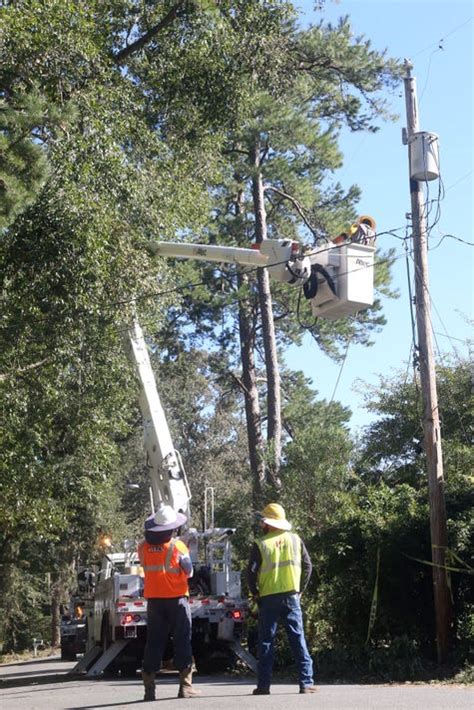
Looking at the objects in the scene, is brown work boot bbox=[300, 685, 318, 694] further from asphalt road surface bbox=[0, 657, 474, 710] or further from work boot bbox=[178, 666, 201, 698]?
work boot bbox=[178, 666, 201, 698]

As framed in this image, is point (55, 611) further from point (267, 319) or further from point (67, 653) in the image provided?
point (267, 319)

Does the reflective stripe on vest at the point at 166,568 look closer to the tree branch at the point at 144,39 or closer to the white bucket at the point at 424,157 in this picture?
the white bucket at the point at 424,157

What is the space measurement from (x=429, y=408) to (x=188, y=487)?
14.2 feet

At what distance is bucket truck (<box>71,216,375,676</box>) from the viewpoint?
13.8 metres

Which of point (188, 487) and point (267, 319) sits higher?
point (267, 319)

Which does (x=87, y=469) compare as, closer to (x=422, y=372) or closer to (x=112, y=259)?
(x=112, y=259)

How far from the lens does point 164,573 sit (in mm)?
10547

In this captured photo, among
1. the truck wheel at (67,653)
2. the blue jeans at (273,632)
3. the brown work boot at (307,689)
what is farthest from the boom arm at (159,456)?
the truck wheel at (67,653)

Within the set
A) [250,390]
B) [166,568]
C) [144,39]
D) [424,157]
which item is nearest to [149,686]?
[166,568]

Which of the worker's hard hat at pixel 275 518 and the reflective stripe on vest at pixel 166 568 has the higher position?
the worker's hard hat at pixel 275 518

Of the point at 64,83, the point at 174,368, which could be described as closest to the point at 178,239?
the point at 64,83

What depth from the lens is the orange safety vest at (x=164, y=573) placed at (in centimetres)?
1053

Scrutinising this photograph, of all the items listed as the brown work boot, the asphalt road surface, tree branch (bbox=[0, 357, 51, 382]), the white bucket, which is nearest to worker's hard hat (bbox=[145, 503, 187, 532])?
the asphalt road surface

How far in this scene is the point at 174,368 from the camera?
36.2 meters
